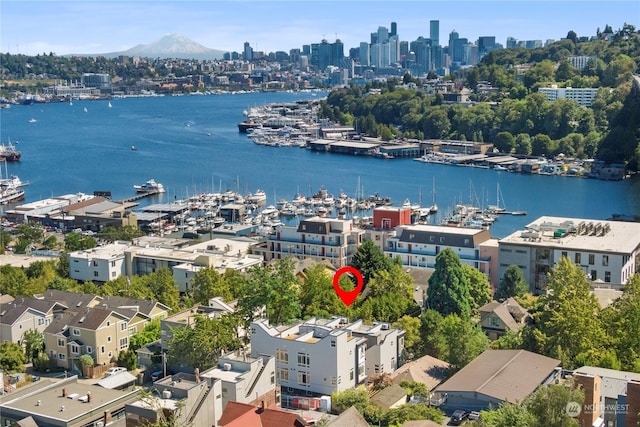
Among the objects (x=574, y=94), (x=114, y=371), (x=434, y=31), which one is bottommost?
(x=114, y=371)

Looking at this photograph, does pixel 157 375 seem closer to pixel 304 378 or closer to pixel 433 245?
pixel 304 378

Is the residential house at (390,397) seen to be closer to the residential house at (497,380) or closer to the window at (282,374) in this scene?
the residential house at (497,380)

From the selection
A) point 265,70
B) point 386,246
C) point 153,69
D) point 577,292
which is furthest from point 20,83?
point 577,292

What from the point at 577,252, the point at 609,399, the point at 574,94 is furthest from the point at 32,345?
the point at 574,94

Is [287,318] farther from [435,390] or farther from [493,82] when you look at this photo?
[493,82]

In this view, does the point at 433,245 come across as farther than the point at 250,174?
No

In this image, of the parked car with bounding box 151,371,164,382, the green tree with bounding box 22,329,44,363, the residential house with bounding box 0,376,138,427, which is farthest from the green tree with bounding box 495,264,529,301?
the green tree with bounding box 22,329,44,363

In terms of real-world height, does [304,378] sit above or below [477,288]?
below
